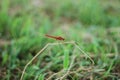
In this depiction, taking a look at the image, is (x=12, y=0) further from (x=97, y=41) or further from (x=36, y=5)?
(x=97, y=41)

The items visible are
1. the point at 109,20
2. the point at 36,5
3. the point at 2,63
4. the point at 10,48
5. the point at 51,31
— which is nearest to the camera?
the point at 2,63

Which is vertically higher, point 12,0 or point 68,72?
point 12,0

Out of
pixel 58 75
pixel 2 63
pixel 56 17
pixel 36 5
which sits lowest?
pixel 58 75

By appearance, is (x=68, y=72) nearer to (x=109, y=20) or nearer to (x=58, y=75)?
(x=58, y=75)

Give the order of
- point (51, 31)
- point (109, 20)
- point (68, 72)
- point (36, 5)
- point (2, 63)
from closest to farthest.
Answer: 1. point (68, 72)
2. point (2, 63)
3. point (51, 31)
4. point (109, 20)
5. point (36, 5)

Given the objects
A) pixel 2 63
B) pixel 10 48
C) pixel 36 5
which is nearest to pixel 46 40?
Answer: pixel 10 48

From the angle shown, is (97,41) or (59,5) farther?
(59,5)
